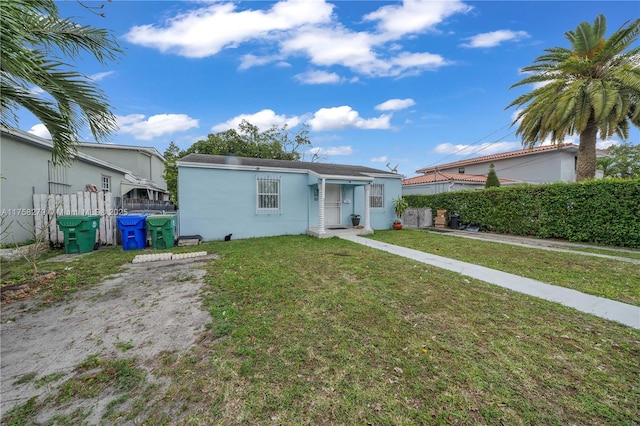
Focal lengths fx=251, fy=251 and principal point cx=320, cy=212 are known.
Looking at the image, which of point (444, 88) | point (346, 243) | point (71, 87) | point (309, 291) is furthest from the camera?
point (444, 88)

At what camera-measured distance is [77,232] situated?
7.35m

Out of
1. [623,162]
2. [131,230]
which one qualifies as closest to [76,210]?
[131,230]

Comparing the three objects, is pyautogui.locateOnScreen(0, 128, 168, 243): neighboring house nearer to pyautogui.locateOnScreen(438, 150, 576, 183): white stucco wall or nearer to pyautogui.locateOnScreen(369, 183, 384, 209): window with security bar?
pyautogui.locateOnScreen(369, 183, 384, 209): window with security bar

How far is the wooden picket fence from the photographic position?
775 cm

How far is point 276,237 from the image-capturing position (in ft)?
34.3

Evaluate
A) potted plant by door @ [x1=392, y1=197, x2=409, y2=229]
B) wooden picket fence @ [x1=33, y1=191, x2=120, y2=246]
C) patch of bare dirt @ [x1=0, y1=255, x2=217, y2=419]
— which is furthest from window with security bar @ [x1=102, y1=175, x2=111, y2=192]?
potted plant by door @ [x1=392, y1=197, x2=409, y2=229]

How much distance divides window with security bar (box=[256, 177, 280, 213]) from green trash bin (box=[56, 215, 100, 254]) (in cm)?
534

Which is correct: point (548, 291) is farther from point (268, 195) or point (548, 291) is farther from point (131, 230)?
point (131, 230)

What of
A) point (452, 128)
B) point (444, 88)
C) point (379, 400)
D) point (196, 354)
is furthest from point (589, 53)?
point (196, 354)

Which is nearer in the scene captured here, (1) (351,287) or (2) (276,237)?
(1) (351,287)

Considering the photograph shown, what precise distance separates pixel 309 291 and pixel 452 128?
1958cm

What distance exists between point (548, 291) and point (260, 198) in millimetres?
9269

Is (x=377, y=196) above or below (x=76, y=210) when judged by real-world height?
above

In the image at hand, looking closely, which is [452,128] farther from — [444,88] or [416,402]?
[416,402]
